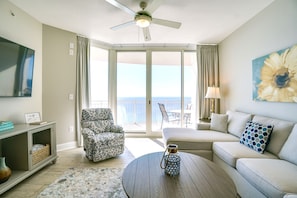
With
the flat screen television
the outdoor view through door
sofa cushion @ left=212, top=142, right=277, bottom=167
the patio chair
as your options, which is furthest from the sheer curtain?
sofa cushion @ left=212, top=142, right=277, bottom=167

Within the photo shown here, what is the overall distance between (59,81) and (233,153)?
3507 millimetres

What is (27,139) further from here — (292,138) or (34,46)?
(292,138)

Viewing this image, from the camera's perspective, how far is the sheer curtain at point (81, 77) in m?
3.71

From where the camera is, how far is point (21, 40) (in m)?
2.71

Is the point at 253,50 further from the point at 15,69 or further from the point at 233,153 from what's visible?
the point at 15,69

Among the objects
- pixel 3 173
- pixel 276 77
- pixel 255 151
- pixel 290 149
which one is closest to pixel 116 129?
pixel 3 173

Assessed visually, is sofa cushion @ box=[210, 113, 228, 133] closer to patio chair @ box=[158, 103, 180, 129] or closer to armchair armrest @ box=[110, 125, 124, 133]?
patio chair @ box=[158, 103, 180, 129]

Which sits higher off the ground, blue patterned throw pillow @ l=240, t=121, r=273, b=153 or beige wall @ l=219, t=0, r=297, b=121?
beige wall @ l=219, t=0, r=297, b=121

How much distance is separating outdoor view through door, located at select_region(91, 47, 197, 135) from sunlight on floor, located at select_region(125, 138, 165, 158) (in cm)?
44

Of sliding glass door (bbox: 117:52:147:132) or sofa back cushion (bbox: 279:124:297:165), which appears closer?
sofa back cushion (bbox: 279:124:297:165)

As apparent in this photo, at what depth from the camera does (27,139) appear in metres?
2.22

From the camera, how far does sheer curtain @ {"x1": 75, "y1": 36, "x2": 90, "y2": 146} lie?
3715 mm

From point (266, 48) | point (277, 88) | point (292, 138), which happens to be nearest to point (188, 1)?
point (266, 48)

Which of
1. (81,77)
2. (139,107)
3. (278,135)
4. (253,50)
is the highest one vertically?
(253,50)
